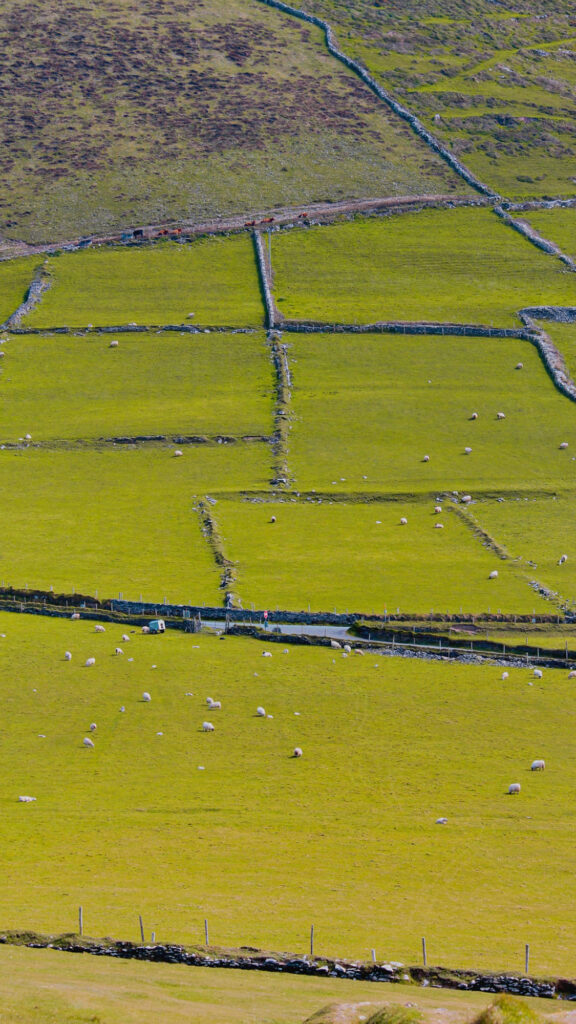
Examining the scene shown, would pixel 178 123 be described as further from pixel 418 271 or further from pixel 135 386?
pixel 135 386

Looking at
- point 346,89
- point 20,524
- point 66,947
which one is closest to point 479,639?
point 20,524

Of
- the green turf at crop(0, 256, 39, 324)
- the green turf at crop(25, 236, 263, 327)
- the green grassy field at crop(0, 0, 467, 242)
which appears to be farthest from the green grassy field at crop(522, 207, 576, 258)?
the green turf at crop(0, 256, 39, 324)

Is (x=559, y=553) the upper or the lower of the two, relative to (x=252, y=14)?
lower

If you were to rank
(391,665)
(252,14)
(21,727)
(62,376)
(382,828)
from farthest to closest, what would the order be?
(252,14) → (62,376) → (391,665) → (21,727) → (382,828)

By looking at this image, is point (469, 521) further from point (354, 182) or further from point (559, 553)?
point (354, 182)

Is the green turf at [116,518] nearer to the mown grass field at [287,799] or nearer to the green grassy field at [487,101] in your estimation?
the mown grass field at [287,799]

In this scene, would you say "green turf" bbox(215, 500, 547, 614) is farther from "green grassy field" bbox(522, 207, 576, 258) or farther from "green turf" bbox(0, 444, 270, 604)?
"green grassy field" bbox(522, 207, 576, 258)
